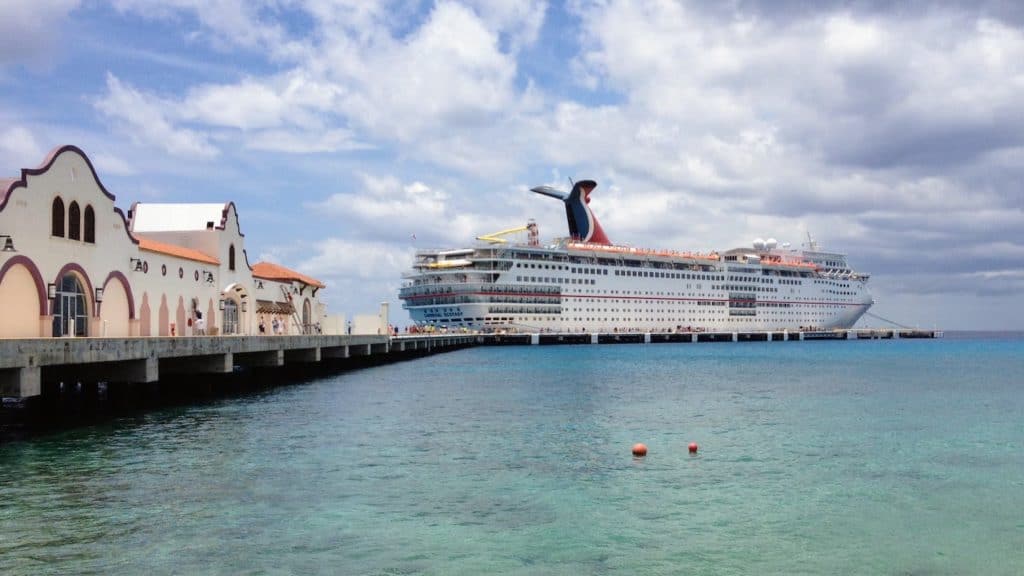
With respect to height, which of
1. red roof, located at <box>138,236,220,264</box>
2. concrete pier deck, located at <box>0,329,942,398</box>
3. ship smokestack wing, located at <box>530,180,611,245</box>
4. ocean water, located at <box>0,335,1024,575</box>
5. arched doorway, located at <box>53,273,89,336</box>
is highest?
ship smokestack wing, located at <box>530,180,611,245</box>

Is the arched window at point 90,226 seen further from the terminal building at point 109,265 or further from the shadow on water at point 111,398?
the shadow on water at point 111,398

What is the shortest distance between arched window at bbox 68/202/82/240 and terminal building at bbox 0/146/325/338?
1.5 inches

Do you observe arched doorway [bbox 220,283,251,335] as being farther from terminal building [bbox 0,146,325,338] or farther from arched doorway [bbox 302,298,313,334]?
arched doorway [bbox 302,298,313,334]

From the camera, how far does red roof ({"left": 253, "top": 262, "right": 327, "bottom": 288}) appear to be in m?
57.5

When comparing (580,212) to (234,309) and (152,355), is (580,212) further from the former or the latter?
(152,355)

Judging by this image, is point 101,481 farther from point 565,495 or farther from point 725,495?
point 725,495

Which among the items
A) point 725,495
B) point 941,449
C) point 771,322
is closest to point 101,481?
point 725,495

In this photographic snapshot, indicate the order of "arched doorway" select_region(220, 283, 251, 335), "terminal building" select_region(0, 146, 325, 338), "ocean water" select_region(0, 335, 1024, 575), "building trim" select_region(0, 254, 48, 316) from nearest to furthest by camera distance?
"ocean water" select_region(0, 335, 1024, 575) → "building trim" select_region(0, 254, 48, 316) → "terminal building" select_region(0, 146, 325, 338) → "arched doorway" select_region(220, 283, 251, 335)

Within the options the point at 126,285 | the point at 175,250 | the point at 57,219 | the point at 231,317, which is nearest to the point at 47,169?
the point at 57,219

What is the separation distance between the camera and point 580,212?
134 m

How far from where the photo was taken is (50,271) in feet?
99.4

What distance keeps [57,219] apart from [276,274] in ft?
91.6

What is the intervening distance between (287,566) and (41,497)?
22.5ft

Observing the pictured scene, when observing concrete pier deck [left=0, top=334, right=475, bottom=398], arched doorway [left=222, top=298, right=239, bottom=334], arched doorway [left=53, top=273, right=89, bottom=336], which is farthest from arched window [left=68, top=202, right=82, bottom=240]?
arched doorway [left=222, top=298, right=239, bottom=334]
